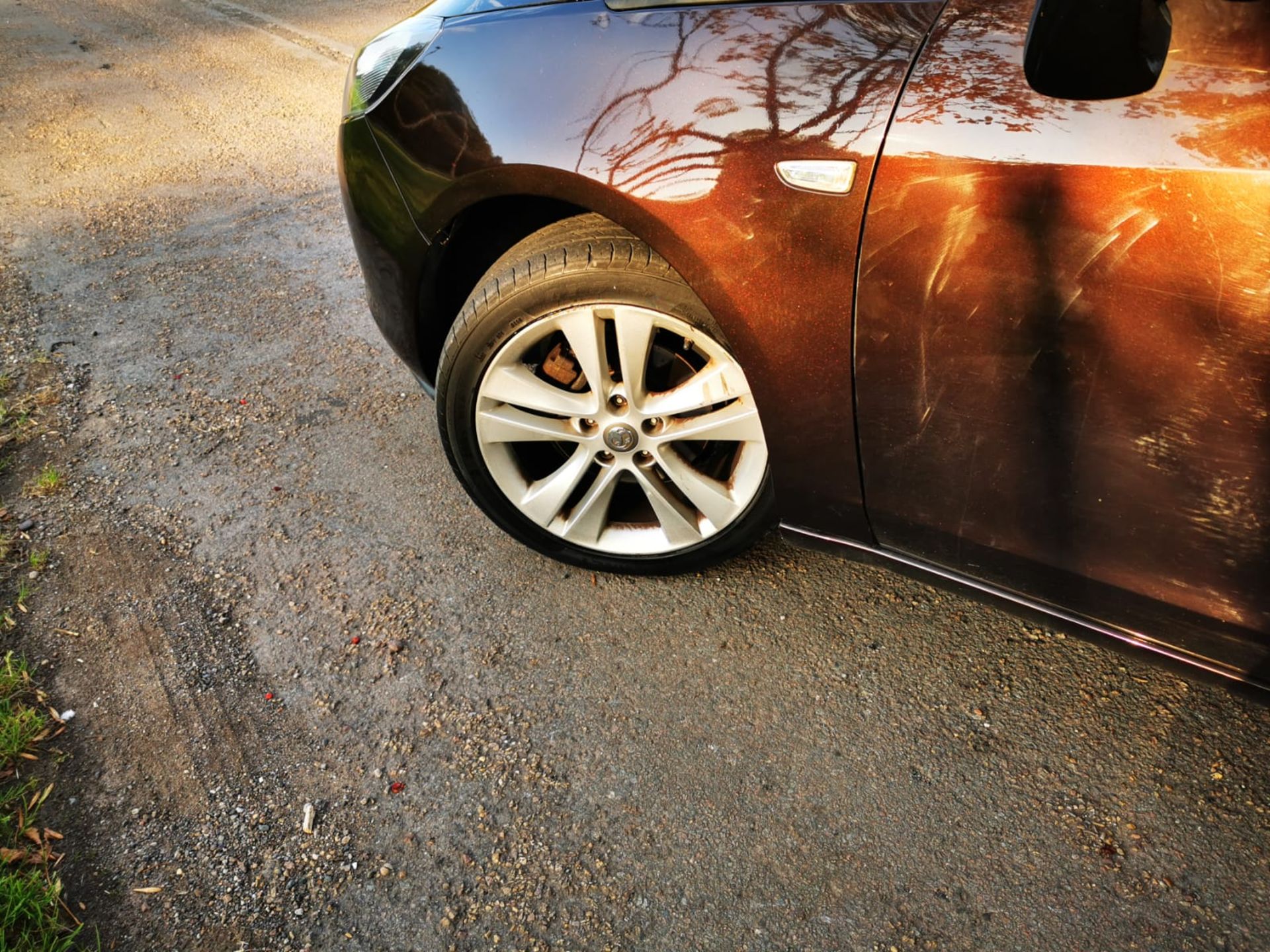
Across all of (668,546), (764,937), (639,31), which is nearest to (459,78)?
(639,31)

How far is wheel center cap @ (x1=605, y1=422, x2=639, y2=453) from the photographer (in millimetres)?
2121

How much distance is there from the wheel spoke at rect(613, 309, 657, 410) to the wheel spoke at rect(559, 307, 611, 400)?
0.04 meters

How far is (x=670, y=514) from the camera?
2213 mm

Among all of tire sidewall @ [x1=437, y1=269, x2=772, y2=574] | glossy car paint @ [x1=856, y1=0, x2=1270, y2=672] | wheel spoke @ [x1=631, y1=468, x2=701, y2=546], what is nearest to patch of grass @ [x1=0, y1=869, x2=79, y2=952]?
tire sidewall @ [x1=437, y1=269, x2=772, y2=574]

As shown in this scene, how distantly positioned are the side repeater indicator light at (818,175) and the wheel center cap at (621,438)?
692 millimetres

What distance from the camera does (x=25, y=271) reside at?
4004mm

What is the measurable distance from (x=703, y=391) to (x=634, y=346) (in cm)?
18

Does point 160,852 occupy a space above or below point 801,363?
below

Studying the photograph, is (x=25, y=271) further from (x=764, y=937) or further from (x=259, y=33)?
(x=259, y=33)

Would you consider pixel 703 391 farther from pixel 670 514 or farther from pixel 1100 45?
pixel 1100 45

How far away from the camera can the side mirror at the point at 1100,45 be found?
1310 millimetres

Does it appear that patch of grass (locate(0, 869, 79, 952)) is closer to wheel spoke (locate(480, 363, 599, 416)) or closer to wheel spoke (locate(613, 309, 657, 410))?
wheel spoke (locate(480, 363, 599, 416))

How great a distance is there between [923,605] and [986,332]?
96 centimetres

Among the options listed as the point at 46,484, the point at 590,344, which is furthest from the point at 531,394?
the point at 46,484
